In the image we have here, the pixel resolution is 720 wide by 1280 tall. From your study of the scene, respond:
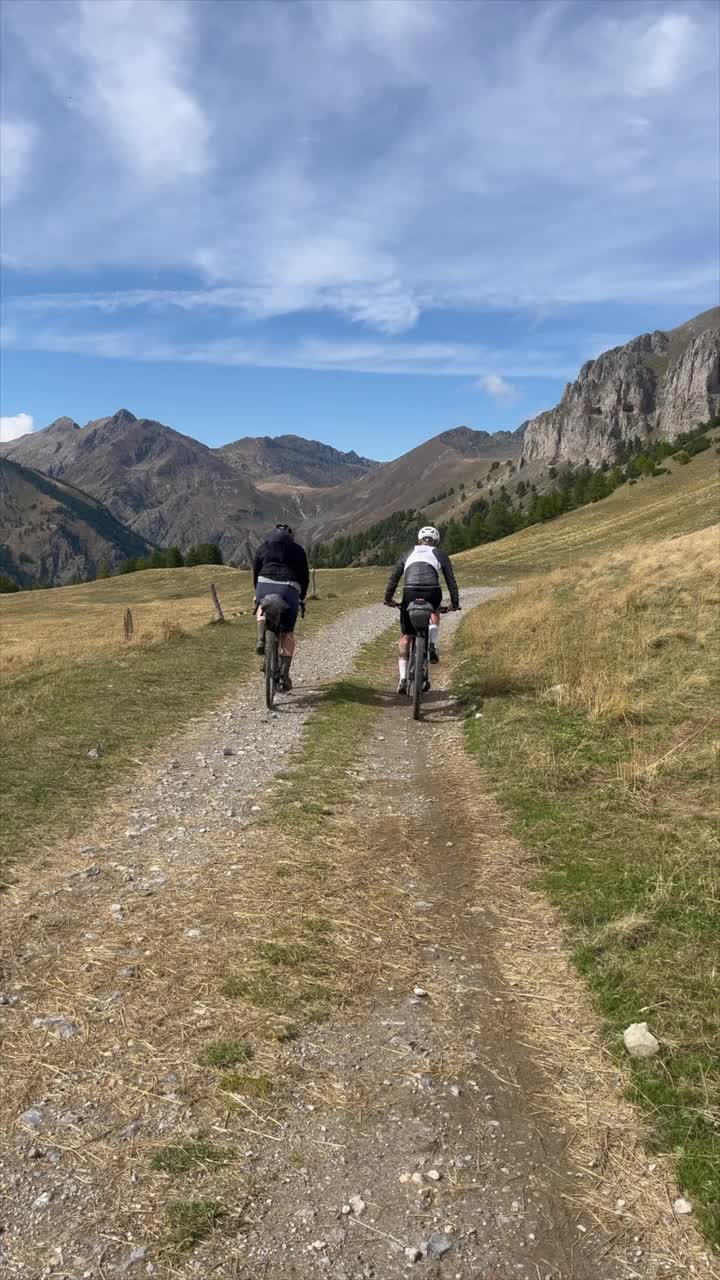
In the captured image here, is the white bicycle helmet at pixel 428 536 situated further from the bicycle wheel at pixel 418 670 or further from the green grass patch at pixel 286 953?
the green grass patch at pixel 286 953

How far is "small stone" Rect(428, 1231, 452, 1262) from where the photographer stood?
323 centimetres

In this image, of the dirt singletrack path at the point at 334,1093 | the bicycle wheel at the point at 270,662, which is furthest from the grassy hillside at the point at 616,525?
the dirt singletrack path at the point at 334,1093

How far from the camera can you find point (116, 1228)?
3.34 m

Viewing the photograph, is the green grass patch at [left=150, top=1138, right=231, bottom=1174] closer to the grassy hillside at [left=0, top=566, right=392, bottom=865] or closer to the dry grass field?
the grassy hillside at [left=0, top=566, right=392, bottom=865]

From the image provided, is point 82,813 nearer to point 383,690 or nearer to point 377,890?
point 377,890

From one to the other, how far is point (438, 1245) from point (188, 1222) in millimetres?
1094

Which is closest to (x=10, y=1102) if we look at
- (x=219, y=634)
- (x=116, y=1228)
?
(x=116, y=1228)

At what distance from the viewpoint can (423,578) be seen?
13.6 metres

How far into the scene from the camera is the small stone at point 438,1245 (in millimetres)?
3227

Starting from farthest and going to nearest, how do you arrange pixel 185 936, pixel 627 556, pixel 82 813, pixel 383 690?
pixel 627 556, pixel 383 690, pixel 82 813, pixel 185 936

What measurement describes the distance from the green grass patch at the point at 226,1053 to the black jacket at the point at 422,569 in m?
9.62

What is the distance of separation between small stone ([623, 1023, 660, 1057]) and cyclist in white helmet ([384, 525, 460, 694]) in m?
9.38

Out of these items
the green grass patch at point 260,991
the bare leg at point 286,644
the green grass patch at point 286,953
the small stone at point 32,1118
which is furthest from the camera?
the bare leg at point 286,644

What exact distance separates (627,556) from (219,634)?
68.9 ft
